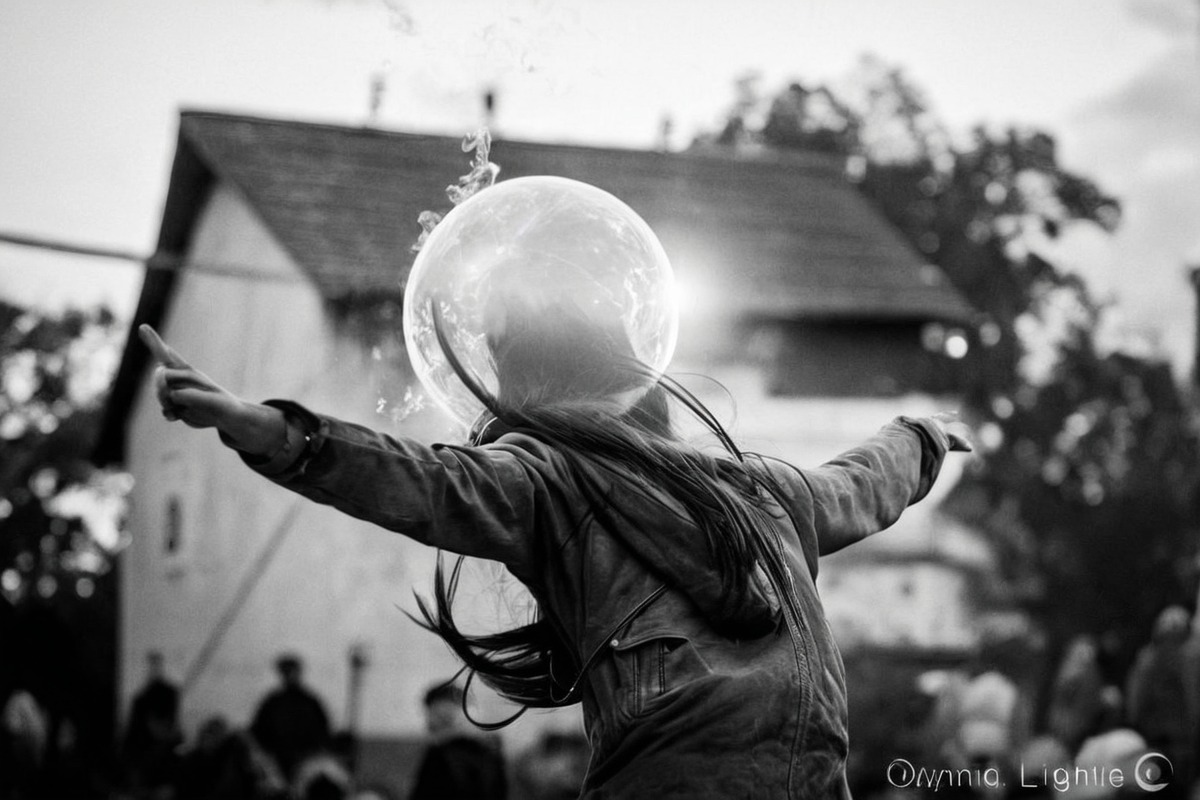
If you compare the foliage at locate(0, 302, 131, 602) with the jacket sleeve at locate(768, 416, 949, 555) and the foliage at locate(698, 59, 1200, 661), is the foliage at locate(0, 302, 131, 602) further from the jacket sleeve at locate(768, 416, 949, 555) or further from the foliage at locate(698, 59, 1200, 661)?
the jacket sleeve at locate(768, 416, 949, 555)

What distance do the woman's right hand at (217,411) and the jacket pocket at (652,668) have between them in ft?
2.53

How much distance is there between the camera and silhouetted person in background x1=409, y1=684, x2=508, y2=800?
9.89 meters

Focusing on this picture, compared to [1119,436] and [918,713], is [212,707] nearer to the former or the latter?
[918,713]

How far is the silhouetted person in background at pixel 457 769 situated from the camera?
9.89 metres

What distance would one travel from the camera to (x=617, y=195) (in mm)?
23000

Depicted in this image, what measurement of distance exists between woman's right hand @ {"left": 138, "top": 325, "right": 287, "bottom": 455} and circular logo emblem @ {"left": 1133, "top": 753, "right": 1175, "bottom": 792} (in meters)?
7.75

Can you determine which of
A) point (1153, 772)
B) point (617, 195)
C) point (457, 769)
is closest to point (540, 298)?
point (457, 769)

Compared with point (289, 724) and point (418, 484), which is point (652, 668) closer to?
point (418, 484)

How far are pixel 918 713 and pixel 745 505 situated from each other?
37.7 ft

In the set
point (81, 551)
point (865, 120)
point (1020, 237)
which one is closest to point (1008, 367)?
point (1020, 237)

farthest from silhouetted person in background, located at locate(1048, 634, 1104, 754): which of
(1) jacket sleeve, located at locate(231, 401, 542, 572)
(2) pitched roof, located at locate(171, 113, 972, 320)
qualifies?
(1) jacket sleeve, located at locate(231, 401, 542, 572)

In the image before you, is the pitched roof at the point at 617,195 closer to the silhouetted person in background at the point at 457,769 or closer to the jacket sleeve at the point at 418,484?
the silhouetted person in background at the point at 457,769

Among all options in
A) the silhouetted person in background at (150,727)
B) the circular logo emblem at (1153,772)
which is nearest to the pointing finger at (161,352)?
the circular logo emblem at (1153,772)

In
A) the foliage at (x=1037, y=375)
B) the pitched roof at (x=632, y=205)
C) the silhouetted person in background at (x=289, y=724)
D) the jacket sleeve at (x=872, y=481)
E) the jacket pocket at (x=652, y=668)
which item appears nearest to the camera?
the jacket pocket at (x=652, y=668)
